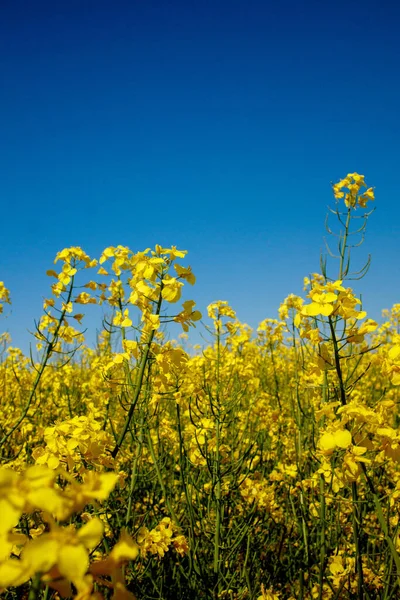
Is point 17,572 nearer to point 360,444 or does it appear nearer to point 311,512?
point 360,444

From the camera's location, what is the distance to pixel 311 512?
322cm

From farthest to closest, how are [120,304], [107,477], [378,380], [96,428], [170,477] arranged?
1. [378,380]
2. [170,477]
3. [120,304]
4. [96,428]
5. [107,477]

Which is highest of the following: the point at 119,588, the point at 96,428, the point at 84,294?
the point at 84,294

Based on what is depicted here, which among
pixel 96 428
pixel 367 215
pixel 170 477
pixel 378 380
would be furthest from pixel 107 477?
pixel 378 380

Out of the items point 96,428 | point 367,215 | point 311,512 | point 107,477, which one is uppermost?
point 367,215

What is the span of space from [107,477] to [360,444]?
1.38m

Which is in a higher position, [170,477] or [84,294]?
[84,294]

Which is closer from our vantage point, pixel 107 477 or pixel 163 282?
pixel 107 477

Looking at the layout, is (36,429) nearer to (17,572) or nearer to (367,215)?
(367,215)

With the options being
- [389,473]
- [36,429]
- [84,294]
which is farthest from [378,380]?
[84,294]

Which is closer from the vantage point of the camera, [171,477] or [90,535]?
[90,535]

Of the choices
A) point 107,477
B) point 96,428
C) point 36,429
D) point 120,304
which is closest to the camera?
point 107,477

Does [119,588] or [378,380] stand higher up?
[378,380]

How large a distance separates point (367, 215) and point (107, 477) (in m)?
2.52
